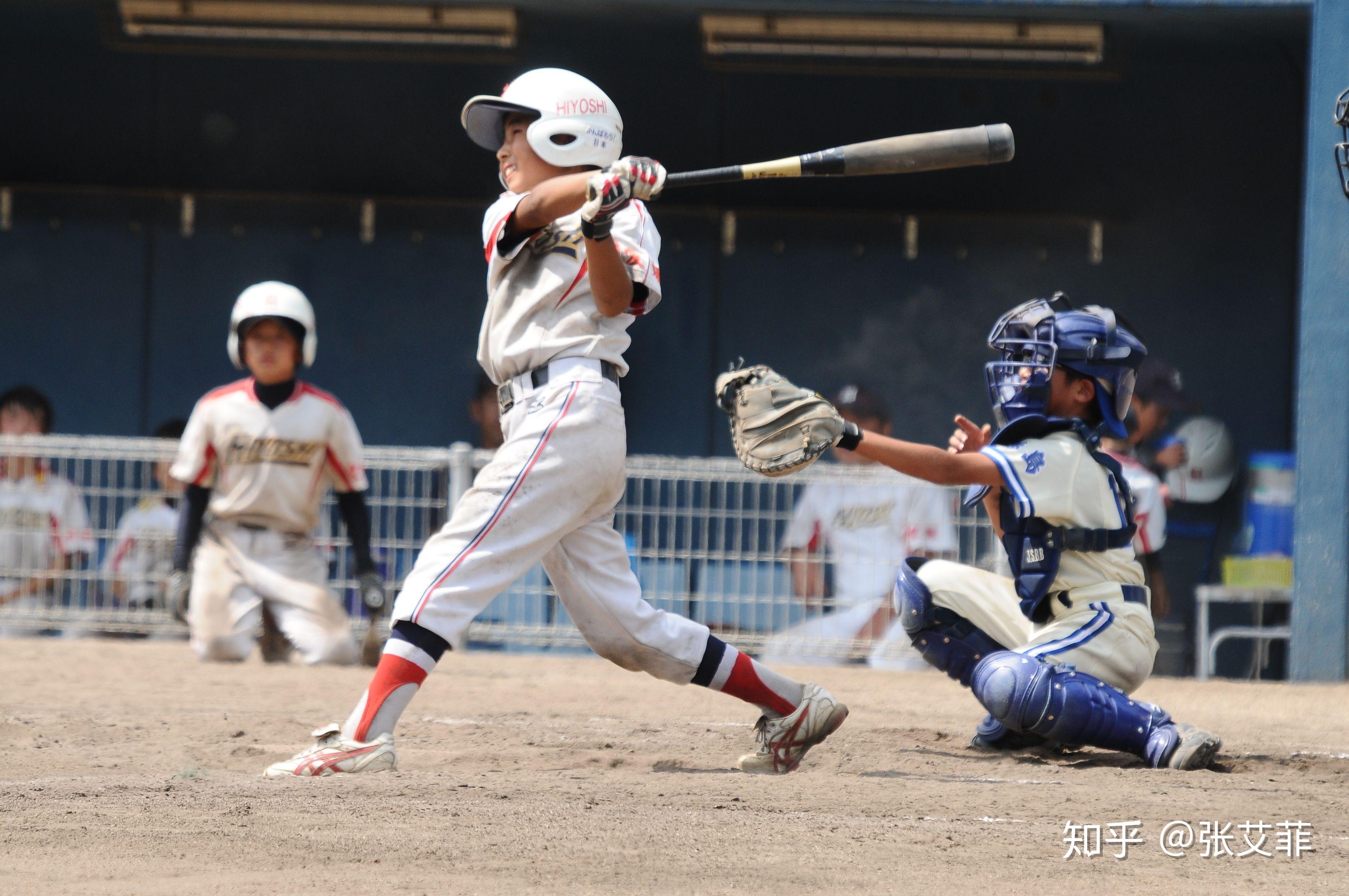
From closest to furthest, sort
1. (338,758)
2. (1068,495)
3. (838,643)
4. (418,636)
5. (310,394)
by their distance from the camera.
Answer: (338,758) < (418,636) < (1068,495) < (310,394) < (838,643)

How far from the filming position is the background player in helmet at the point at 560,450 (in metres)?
3.62

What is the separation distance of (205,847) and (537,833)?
2.10ft

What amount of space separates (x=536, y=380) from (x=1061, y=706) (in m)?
1.66

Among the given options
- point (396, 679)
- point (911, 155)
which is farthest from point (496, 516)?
point (911, 155)

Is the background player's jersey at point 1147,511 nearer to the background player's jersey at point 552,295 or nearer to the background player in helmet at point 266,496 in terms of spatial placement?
the background player in helmet at point 266,496

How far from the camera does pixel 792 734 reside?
13.2 ft

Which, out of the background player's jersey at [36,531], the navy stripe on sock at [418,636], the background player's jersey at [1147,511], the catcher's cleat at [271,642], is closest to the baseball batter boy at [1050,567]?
the navy stripe on sock at [418,636]

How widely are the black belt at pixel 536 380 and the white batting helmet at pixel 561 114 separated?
560 millimetres

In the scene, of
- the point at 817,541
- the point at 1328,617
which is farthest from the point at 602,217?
the point at 1328,617

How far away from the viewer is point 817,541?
788cm

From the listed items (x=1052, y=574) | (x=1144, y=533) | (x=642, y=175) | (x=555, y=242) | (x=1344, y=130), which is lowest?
(x=1144, y=533)

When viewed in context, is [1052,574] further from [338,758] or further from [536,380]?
[338,758]

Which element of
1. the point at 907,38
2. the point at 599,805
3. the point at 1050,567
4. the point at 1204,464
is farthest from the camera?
the point at 1204,464

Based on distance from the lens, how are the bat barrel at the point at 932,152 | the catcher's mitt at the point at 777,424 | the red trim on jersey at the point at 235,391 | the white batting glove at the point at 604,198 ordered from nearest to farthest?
1. the white batting glove at the point at 604,198
2. the catcher's mitt at the point at 777,424
3. the bat barrel at the point at 932,152
4. the red trim on jersey at the point at 235,391
